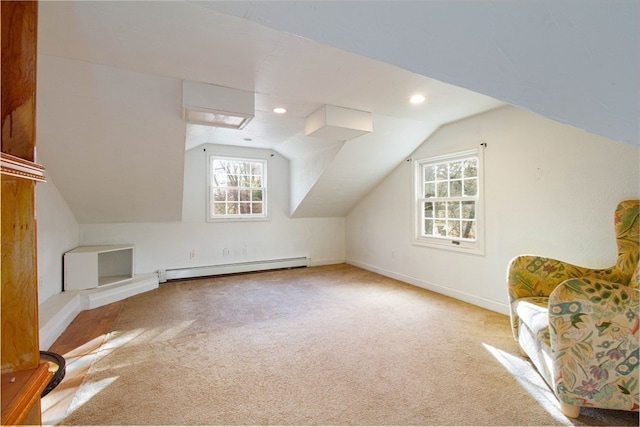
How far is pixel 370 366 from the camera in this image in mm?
2088

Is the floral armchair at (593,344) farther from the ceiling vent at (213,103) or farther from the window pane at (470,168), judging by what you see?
the ceiling vent at (213,103)

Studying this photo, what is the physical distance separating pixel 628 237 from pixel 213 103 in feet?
10.5

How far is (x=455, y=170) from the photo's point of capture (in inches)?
146

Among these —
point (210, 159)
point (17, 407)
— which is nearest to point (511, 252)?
point (17, 407)

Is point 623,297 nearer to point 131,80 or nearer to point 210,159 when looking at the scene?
point 131,80

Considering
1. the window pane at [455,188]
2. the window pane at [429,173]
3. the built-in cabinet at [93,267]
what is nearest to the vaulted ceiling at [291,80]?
the window pane at [429,173]

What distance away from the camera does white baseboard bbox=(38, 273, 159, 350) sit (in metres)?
2.44

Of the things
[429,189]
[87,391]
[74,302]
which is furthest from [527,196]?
[74,302]

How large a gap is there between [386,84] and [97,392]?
9.64ft

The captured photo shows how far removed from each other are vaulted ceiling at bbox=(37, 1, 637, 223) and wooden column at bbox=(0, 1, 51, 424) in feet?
1.52

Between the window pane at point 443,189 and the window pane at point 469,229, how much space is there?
0.45 meters

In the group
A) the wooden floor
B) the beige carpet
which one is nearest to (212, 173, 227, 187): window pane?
the beige carpet

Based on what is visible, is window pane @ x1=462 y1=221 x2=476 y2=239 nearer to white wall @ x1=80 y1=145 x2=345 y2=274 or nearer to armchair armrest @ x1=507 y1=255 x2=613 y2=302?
armchair armrest @ x1=507 y1=255 x2=613 y2=302

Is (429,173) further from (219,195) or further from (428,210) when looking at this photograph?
(219,195)
